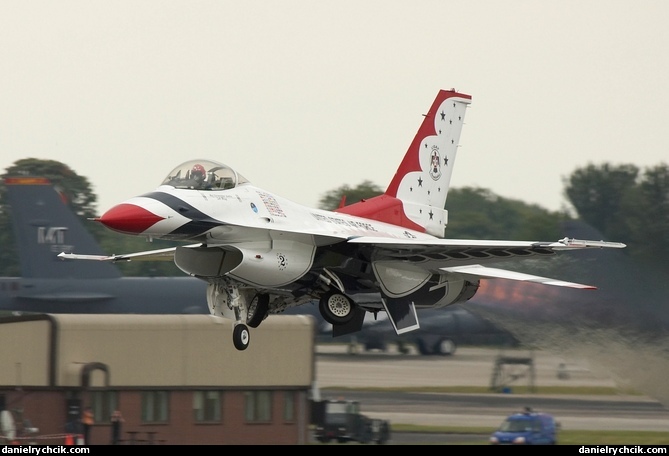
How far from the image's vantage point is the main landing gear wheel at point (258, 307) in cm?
2169

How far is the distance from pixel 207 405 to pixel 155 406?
1.48 meters

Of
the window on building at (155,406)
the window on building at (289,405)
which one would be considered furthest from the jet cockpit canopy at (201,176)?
the window on building at (289,405)

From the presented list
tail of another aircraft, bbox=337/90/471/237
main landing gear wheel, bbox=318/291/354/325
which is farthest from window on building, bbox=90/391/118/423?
main landing gear wheel, bbox=318/291/354/325

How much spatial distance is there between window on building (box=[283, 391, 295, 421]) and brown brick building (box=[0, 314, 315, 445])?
0.03 meters

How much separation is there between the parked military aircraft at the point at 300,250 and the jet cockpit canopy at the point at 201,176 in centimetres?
2

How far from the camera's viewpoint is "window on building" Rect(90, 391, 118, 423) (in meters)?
31.9

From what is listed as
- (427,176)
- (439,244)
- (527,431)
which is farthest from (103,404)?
(439,244)

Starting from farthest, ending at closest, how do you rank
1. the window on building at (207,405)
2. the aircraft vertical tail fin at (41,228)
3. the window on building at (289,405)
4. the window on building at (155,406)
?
the aircraft vertical tail fin at (41,228) < the window on building at (289,405) < the window on building at (207,405) < the window on building at (155,406)

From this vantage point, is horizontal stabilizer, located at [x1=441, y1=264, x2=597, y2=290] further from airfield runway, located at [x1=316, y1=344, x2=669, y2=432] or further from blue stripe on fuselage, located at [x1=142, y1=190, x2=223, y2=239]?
airfield runway, located at [x1=316, y1=344, x2=669, y2=432]

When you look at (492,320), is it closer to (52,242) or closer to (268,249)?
(268,249)

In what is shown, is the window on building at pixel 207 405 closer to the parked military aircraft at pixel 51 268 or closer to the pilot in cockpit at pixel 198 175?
the parked military aircraft at pixel 51 268

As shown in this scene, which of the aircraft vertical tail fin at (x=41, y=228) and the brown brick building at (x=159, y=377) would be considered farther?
the aircraft vertical tail fin at (x=41, y=228)

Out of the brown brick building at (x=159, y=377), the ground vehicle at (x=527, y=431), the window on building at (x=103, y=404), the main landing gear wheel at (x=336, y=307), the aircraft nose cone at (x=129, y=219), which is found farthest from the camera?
the window on building at (x=103, y=404)

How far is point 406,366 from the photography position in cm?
4466
